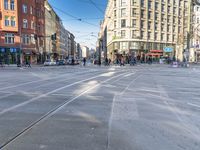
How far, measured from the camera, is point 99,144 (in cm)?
437

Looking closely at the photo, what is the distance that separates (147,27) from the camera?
65312 millimetres

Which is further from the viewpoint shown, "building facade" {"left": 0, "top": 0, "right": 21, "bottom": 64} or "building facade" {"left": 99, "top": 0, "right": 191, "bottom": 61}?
"building facade" {"left": 99, "top": 0, "right": 191, "bottom": 61}

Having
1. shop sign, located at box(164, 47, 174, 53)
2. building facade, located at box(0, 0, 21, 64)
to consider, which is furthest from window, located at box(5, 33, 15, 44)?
A: shop sign, located at box(164, 47, 174, 53)

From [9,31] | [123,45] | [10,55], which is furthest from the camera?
[123,45]

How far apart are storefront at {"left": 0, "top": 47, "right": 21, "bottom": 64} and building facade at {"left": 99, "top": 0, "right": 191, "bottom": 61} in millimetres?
26071

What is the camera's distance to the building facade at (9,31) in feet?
158

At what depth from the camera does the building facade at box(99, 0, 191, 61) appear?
62938mm

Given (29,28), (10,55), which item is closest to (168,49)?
(29,28)

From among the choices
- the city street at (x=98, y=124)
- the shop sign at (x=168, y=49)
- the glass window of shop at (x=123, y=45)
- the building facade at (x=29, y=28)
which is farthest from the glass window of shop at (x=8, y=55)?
the city street at (x=98, y=124)

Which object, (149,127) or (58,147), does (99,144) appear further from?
(149,127)

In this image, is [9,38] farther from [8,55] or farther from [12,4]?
[12,4]

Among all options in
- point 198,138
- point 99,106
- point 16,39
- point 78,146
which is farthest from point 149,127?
point 16,39

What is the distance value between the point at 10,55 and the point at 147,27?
35985 mm

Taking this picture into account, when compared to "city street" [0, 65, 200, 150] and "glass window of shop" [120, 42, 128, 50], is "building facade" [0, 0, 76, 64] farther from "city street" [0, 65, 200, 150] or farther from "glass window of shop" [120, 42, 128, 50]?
"city street" [0, 65, 200, 150]
